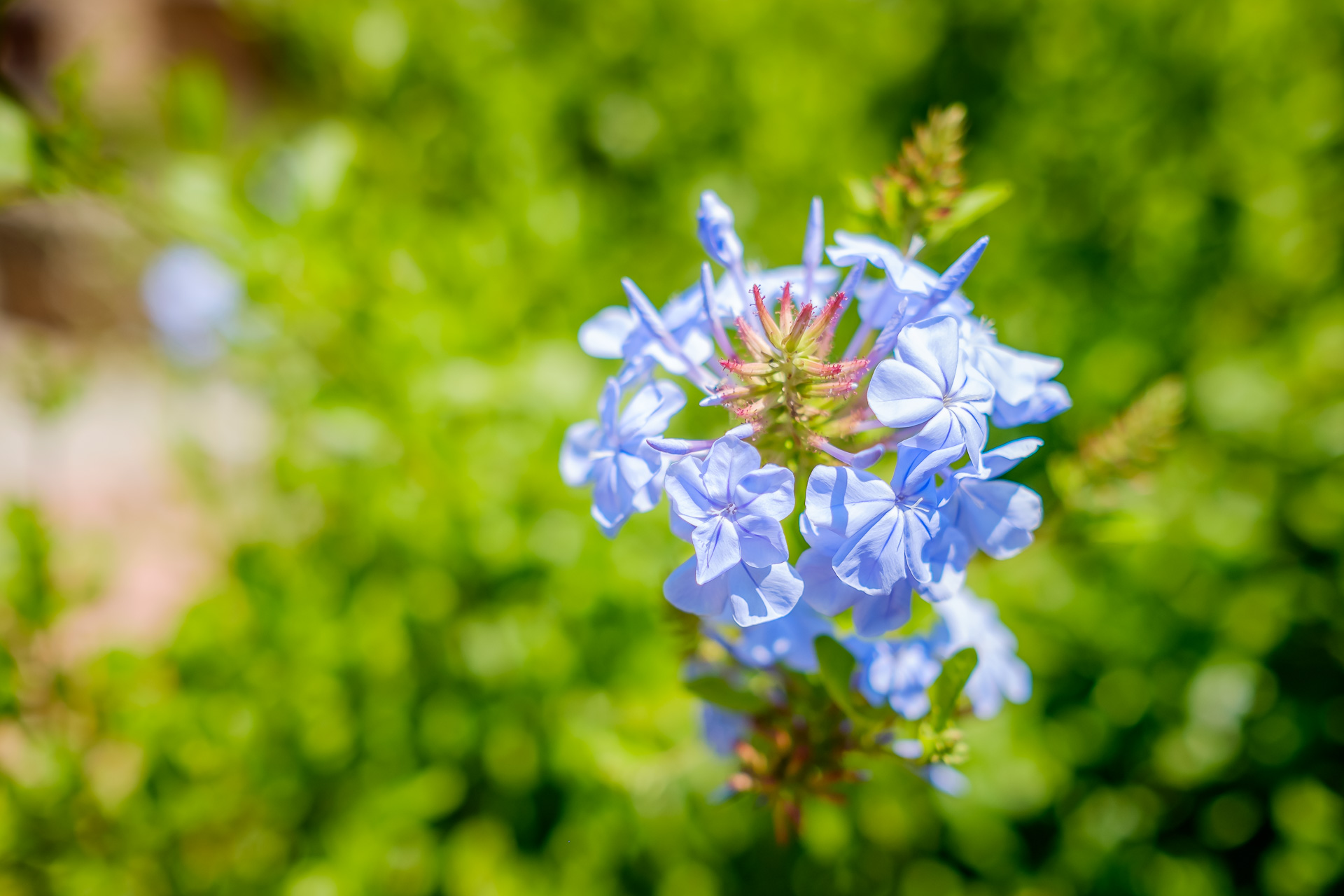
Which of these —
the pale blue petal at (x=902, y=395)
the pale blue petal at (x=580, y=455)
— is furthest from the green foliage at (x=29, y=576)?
the pale blue petal at (x=902, y=395)

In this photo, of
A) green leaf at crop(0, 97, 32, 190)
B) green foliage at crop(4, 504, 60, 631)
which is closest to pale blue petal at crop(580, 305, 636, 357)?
green leaf at crop(0, 97, 32, 190)

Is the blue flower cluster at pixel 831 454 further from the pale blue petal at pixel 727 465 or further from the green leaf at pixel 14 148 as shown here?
the green leaf at pixel 14 148

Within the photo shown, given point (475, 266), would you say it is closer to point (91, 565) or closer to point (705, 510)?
point (91, 565)

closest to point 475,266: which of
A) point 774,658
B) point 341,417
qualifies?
point 341,417

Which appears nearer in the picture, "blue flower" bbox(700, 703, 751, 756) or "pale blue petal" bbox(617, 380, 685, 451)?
"pale blue petal" bbox(617, 380, 685, 451)

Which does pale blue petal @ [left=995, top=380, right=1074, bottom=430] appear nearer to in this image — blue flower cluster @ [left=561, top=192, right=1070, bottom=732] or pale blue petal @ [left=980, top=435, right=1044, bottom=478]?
blue flower cluster @ [left=561, top=192, right=1070, bottom=732]

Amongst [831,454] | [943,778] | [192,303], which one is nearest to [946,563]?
[831,454]

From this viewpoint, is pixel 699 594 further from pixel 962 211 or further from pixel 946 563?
pixel 962 211
